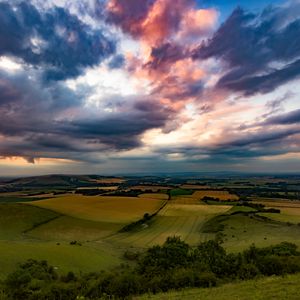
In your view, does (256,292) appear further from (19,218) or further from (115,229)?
(19,218)

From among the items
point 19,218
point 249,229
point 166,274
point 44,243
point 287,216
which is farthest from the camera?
point 287,216

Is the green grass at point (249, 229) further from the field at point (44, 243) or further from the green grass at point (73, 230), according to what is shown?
the green grass at point (73, 230)

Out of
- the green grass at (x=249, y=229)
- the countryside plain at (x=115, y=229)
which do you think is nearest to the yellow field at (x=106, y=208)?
the countryside plain at (x=115, y=229)

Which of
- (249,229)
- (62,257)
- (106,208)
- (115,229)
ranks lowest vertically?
(115,229)

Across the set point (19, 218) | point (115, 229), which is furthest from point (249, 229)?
point (19, 218)

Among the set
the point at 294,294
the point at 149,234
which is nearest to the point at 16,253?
the point at 149,234

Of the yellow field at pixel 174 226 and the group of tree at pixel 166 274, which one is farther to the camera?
the yellow field at pixel 174 226
